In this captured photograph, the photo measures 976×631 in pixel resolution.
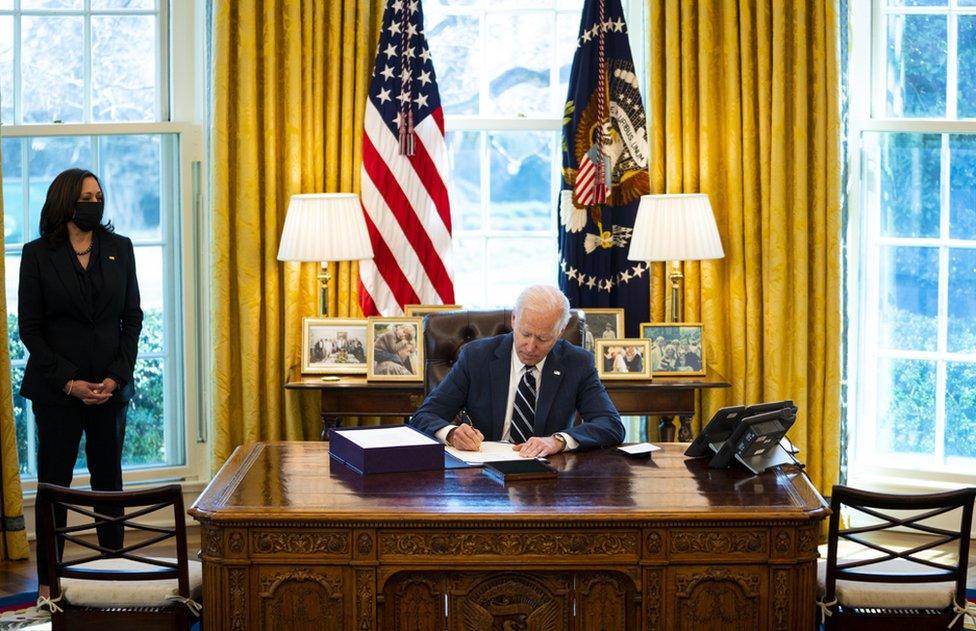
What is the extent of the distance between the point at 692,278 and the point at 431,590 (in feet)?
8.83

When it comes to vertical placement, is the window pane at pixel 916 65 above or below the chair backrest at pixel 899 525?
above

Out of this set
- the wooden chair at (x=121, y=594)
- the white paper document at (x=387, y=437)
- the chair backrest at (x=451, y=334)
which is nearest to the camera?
the wooden chair at (x=121, y=594)

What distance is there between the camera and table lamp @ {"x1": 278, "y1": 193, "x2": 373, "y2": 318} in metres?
4.79

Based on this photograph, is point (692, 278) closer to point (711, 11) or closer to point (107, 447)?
point (711, 11)

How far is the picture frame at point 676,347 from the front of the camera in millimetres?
4980

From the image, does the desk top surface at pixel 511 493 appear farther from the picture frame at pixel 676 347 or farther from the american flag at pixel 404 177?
the american flag at pixel 404 177

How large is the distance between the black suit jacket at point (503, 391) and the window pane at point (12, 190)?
236cm

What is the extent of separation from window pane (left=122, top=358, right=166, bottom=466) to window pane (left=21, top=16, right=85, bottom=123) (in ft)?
3.26

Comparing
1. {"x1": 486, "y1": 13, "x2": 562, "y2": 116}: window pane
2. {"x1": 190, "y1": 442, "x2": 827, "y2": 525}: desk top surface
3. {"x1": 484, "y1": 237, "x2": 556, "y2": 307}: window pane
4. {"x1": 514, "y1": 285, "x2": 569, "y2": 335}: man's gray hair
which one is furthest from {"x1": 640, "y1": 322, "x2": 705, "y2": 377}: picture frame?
{"x1": 190, "y1": 442, "x2": 827, "y2": 525}: desk top surface

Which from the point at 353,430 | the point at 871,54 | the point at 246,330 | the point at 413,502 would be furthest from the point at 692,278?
the point at 413,502

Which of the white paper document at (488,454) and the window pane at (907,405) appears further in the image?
the window pane at (907,405)

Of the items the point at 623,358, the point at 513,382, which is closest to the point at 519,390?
the point at 513,382

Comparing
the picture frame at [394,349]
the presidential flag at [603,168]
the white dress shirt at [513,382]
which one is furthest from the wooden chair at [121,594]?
the presidential flag at [603,168]

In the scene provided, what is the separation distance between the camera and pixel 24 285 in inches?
165
